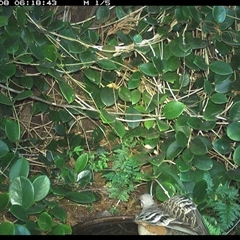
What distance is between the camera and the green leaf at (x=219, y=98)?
1.54 m

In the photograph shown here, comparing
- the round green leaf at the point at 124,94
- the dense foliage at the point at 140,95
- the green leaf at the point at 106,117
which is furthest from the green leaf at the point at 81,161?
the round green leaf at the point at 124,94

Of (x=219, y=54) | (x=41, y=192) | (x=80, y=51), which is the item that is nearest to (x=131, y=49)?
(x=80, y=51)

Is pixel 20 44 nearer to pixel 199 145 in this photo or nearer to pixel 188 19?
pixel 188 19

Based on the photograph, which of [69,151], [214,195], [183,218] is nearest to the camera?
[183,218]

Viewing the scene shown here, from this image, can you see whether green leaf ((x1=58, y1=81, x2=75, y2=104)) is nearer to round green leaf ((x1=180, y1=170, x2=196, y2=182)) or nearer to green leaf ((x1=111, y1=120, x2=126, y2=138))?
green leaf ((x1=111, y1=120, x2=126, y2=138))

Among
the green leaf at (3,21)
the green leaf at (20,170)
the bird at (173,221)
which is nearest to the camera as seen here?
the bird at (173,221)

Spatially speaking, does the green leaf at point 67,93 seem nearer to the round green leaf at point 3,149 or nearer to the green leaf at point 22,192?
the round green leaf at point 3,149

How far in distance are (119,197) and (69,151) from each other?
25 cm

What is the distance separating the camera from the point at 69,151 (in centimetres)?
177

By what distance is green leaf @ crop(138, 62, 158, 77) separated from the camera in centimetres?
155

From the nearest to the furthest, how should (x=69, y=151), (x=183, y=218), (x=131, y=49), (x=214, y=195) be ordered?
(x=183, y=218), (x=214, y=195), (x=131, y=49), (x=69, y=151)

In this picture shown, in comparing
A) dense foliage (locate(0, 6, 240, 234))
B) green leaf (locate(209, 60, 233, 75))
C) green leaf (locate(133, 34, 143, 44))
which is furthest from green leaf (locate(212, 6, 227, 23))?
green leaf (locate(133, 34, 143, 44))

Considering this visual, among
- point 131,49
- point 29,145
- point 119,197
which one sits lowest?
point 119,197

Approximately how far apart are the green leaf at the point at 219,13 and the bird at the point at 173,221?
0.53 metres
